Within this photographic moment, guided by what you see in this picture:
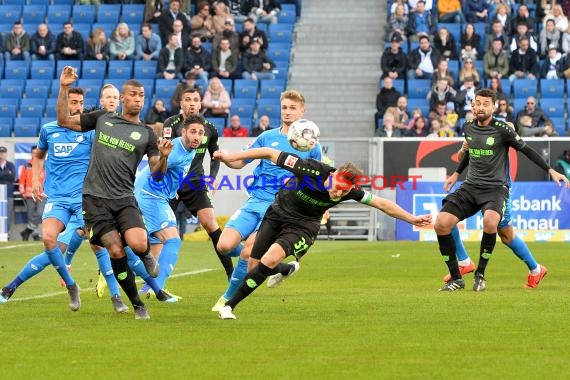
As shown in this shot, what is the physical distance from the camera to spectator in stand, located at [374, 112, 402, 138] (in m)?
30.2

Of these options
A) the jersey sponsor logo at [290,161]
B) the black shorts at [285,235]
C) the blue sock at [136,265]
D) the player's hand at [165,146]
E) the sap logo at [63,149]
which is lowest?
the blue sock at [136,265]

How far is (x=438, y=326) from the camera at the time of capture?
11.1 m

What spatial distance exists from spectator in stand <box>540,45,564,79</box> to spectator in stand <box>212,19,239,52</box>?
7.75m

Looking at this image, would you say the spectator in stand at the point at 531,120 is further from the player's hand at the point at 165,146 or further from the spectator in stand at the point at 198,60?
the player's hand at the point at 165,146

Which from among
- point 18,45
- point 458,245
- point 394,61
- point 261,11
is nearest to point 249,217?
point 458,245

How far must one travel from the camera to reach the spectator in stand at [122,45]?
34.1 meters

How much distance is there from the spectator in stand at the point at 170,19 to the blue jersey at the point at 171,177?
64.2 feet

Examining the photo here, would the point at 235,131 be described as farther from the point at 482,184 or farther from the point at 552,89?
the point at 482,184

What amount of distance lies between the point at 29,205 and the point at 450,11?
12241mm

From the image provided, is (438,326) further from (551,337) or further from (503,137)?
(503,137)

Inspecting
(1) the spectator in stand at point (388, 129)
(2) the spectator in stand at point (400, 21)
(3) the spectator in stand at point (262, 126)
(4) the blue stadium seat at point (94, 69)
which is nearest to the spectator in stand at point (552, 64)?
(2) the spectator in stand at point (400, 21)

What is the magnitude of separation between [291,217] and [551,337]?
9.37 ft

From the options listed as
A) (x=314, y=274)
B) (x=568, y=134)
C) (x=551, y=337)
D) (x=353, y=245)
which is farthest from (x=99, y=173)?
(x=568, y=134)

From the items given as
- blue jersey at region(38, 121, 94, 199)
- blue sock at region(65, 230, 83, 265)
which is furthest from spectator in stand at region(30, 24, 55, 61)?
blue jersey at region(38, 121, 94, 199)
